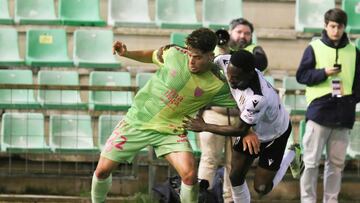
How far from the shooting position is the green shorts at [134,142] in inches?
363

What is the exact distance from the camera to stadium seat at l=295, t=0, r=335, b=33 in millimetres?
13805

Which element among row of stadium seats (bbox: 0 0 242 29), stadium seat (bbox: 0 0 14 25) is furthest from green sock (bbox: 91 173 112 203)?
stadium seat (bbox: 0 0 14 25)

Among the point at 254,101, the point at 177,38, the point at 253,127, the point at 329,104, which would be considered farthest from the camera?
the point at 177,38

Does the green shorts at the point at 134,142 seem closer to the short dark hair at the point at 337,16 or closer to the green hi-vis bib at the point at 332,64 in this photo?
the green hi-vis bib at the point at 332,64

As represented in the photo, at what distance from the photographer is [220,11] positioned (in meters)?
13.8

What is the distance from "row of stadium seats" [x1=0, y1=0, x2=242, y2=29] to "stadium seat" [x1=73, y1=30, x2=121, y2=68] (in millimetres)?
239

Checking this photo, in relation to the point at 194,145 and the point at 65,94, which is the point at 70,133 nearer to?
the point at 65,94

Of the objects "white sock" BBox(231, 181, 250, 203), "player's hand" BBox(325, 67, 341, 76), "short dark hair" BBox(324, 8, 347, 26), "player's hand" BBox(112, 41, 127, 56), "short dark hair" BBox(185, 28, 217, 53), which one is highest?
"short dark hair" BBox(324, 8, 347, 26)

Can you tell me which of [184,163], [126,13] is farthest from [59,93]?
[184,163]

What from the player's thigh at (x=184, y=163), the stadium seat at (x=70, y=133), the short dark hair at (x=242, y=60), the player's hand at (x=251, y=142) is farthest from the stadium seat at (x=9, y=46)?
the short dark hair at (x=242, y=60)

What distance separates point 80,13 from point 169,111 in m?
4.82

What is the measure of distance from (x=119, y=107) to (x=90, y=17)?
1.81 m

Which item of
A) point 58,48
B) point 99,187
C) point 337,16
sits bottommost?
point 99,187

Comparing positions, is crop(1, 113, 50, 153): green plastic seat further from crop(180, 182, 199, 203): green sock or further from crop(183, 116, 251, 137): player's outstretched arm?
crop(183, 116, 251, 137): player's outstretched arm
